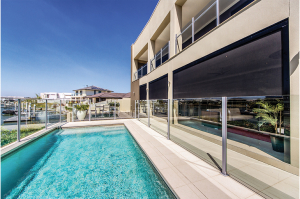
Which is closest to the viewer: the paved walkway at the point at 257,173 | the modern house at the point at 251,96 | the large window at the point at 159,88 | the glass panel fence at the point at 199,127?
the paved walkway at the point at 257,173

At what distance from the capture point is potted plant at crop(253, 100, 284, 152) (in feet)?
8.14

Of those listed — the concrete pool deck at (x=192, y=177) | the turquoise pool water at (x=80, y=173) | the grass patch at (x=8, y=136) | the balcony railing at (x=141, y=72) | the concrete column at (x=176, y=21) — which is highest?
the concrete column at (x=176, y=21)

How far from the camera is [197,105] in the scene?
455cm

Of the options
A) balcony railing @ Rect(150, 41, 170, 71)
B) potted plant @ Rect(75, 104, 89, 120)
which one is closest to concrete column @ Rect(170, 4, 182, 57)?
balcony railing @ Rect(150, 41, 170, 71)

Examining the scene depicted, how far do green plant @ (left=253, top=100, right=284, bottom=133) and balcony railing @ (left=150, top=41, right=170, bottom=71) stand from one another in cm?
664

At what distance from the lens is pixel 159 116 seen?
20.6 ft

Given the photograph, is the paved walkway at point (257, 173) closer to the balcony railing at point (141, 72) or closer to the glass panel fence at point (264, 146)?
the glass panel fence at point (264, 146)

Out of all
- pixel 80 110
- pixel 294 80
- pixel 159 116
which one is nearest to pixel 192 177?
pixel 294 80

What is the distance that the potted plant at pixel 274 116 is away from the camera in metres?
2.48

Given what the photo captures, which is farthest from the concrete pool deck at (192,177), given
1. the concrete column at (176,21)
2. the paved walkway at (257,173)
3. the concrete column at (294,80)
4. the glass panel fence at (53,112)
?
the glass panel fence at (53,112)

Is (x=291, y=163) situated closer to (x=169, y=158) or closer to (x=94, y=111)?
(x=169, y=158)

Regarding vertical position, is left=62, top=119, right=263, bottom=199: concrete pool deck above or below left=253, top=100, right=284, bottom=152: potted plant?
below

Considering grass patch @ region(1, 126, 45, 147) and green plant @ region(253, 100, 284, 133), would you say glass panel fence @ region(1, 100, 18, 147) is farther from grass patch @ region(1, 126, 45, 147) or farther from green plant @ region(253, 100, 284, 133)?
green plant @ region(253, 100, 284, 133)

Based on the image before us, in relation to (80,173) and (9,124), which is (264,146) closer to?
(80,173)
